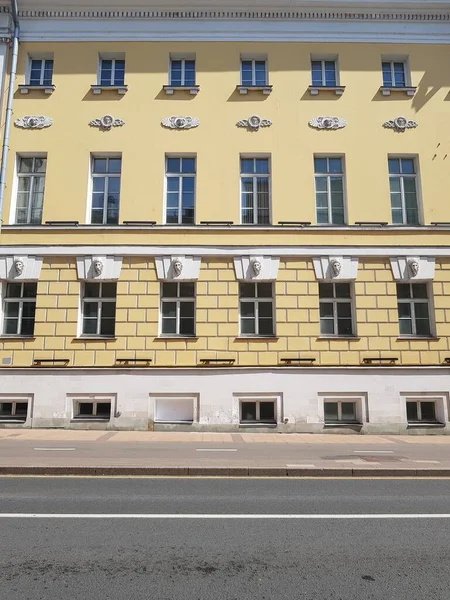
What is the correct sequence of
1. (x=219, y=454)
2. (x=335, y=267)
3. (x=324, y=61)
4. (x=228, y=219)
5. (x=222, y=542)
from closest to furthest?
(x=222, y=542)
(x=219, y=454)
(x=335, y=267)
(x=228, y=219)
(x=324, y=61)

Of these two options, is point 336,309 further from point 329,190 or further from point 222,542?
point 222,542

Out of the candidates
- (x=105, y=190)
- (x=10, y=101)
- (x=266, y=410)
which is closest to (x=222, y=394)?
(x=266, y=410)

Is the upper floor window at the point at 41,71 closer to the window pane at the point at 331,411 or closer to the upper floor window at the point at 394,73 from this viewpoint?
the upper floor window at the point at 394,73

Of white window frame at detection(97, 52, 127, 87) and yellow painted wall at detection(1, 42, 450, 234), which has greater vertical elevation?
white window frame at detection(97, 52, 127, 87)

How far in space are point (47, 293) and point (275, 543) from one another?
10780 millimetres

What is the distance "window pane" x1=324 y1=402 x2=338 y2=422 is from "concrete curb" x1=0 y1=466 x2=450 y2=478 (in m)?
5.18

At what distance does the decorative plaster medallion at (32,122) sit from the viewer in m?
14.4

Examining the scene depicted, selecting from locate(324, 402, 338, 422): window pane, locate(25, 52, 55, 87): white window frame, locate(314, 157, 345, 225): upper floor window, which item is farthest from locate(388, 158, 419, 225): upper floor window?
locate(25, 52, 55, 87): white window frame

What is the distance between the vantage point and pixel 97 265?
13.4 m

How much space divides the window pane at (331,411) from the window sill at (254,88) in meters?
9.72

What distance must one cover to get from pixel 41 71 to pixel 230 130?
652 centimetres

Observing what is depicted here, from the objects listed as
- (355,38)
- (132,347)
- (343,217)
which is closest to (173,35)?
(355,38)

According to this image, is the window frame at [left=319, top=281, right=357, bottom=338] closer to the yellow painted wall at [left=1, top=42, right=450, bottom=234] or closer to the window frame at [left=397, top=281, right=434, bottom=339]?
the window frame at [left=397, top=281, right=434, bottom=339]

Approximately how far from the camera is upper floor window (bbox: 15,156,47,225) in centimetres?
1418
